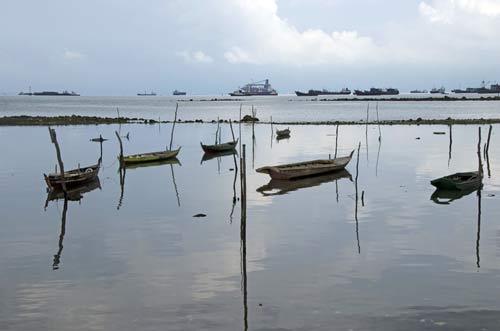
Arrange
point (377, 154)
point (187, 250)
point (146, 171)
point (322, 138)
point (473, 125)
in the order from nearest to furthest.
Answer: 1. point (187, 250)
2. point (146, 171)
3. point (377, 154)
4. point (322, 138)
5. point (473, 125)

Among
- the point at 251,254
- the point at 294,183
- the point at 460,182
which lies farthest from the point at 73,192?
the point at 460,182

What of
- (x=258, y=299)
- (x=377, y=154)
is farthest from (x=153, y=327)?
(x=377, y=154)

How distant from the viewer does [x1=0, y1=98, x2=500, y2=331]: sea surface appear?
33.3 ft

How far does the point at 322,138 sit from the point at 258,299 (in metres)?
38.1

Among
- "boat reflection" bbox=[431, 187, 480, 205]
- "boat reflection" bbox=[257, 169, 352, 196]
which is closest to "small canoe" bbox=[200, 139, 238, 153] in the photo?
"boat reflection" bbox=[257, 169, 352, 196]

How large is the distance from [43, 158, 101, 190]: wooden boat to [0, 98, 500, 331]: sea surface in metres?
0.58

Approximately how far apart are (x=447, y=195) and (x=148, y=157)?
16.9 m

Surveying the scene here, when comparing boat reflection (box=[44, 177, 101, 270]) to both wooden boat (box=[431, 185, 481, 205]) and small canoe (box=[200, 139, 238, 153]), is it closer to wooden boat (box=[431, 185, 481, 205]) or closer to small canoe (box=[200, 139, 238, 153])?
small canoe (box=[200, 139, 238, 153])

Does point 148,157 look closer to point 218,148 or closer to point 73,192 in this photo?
point 218,148

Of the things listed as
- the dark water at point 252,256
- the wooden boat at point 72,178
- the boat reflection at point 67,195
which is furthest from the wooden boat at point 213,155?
the wooden boat at point 72,178

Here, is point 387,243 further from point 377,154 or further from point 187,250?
point 377,154

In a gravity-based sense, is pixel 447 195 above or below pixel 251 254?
above

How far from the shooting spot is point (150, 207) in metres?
20.2

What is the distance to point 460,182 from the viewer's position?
837 inches
